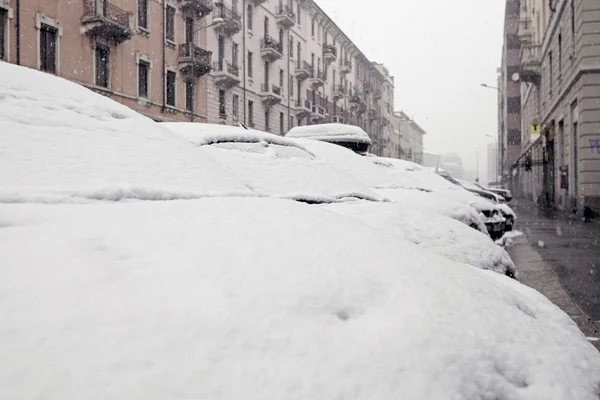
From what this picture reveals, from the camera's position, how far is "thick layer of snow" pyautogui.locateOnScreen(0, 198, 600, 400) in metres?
1.02

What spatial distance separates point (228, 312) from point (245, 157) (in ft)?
8.40

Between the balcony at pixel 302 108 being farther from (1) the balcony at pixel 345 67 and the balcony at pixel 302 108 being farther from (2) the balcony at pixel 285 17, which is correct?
(1) the balcony at pixel 345 67

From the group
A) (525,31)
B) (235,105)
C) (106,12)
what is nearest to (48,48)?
(106,12)

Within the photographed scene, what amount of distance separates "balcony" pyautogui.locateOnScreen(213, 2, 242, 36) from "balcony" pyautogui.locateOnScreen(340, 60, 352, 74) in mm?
18242

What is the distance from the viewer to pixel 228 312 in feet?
3.92

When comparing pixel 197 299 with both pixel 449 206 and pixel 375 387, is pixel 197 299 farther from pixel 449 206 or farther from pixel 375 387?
pixel 449 206

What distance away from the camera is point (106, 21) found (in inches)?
643

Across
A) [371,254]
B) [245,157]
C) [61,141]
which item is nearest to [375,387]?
[371,254]

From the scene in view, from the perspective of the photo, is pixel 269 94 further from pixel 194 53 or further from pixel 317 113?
pixel 317 113

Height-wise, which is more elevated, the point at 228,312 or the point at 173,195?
the point at 173,195

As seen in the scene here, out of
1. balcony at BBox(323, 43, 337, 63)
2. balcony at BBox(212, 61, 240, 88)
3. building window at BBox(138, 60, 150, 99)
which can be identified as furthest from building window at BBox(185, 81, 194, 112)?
balcony at BBox(323, 43, 337, 63)

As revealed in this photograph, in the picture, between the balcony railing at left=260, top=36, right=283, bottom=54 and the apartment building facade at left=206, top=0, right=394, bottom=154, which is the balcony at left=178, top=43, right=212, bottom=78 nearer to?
the apartment building facade at left=206, top=0, right=394, bottom=154

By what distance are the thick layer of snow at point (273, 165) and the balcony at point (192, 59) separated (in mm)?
17962

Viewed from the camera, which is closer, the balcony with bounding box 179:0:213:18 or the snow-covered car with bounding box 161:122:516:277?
the snow-covered car with bounding box 161:122:516:277
